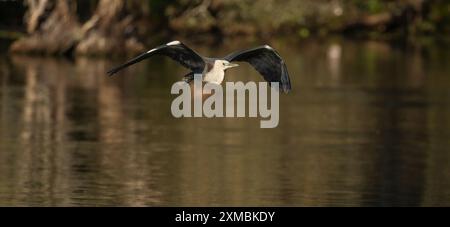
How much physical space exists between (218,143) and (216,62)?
13071 mm

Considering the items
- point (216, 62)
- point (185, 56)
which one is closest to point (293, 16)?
point (185, 56)

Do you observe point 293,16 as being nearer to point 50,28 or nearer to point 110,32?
point 110,32

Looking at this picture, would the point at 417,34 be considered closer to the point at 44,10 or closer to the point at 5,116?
the point at 44,10

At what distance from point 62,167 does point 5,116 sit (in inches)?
362

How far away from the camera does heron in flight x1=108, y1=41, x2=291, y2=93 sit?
2036 cm

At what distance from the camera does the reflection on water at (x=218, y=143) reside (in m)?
26.6

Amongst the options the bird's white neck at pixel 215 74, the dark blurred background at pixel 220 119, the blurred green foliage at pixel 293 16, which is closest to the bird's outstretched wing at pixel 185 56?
the bird's white neck at pixel 215 74

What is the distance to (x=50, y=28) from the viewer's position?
5834 cm

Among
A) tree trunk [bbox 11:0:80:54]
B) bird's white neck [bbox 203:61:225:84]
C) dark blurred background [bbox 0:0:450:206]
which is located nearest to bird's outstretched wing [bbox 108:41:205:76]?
bird's white neck [bbox 203:61:225:84]

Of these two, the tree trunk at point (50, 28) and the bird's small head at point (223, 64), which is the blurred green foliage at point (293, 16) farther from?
the bird's small head at point (223, 64)

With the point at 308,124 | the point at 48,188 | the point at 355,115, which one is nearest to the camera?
the point at 48,188
